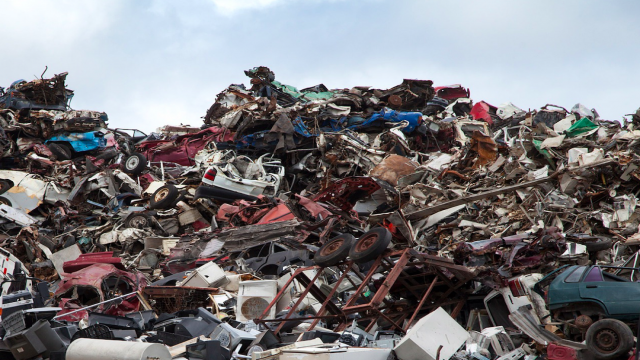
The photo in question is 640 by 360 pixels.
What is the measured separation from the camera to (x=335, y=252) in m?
8.91

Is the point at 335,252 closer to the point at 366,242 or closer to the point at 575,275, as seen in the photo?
the point at 366,242

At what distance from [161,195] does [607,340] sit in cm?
1339

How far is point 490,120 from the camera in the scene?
83.4 ft

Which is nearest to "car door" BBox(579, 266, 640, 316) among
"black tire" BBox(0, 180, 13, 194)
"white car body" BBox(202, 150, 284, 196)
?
"white car body" BBox(202, 150, 284, 196)

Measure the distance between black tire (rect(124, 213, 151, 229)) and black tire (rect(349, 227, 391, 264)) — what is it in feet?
30.5

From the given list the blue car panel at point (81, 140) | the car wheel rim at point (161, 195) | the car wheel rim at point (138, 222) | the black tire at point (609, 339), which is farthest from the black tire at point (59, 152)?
the black tire at point (609, 339)

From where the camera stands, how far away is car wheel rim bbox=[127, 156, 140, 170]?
20.2 m

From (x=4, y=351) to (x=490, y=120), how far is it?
21642 mm

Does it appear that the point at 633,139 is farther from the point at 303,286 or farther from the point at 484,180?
the point at 303,286

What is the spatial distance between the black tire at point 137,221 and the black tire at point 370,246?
9.31 meters

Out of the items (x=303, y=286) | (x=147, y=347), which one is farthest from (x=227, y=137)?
(x=147, y=347)

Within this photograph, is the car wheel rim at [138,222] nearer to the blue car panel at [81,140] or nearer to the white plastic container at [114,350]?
the blue car panel at [81,140]

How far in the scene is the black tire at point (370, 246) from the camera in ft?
27.1

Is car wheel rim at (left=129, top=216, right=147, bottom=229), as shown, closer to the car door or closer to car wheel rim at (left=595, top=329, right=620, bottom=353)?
the car door
